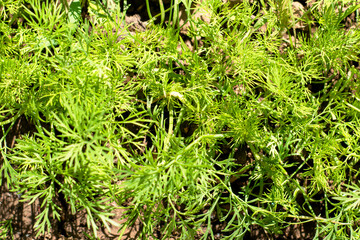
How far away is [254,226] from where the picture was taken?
1390mm

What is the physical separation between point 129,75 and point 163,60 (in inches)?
6.4

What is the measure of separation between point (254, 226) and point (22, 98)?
1023 mm

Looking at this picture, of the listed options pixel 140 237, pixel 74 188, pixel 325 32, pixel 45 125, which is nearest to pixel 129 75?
pixel 45 125

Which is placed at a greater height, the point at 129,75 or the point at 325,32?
the point at 129,75

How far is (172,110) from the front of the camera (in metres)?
1.23

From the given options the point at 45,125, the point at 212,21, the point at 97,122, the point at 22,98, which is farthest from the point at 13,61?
the point at 212,21

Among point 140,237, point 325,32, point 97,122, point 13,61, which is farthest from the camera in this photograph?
point 325,32

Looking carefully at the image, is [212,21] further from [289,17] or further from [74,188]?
[74,188]

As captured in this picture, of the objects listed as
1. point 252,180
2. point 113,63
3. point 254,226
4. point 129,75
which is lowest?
point 254,226

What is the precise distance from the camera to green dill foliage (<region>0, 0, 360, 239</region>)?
1.03 metres

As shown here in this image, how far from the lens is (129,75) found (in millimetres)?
1318

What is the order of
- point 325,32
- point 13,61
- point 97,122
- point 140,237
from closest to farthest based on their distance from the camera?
point 97,122
point 13,61
point 140,237
point 325,32

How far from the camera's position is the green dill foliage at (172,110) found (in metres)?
1.03

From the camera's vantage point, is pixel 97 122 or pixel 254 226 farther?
pixel 254 226
